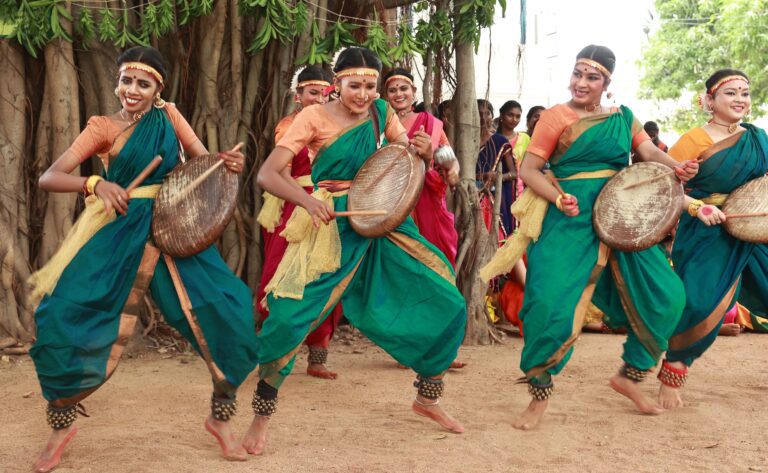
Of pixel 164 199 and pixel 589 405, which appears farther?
pixel 589 405

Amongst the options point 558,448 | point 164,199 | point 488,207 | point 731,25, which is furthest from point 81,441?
point 731,25

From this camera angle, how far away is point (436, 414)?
4.22 m

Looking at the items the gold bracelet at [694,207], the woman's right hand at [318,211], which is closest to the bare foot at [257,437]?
the woman's right hand at [318,211]

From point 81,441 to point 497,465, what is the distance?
1.88 meters

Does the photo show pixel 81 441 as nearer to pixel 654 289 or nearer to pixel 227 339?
pixel 227 339

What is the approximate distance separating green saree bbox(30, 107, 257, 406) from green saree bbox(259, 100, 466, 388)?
309 mm

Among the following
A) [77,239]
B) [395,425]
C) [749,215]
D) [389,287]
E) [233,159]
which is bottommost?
[395,425]

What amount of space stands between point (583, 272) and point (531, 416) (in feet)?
2.49

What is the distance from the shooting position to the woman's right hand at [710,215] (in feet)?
14.8

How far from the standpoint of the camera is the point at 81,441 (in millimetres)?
3975

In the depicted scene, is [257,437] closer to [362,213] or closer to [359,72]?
[362,213]

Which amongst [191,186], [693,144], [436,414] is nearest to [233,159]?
[191,186]

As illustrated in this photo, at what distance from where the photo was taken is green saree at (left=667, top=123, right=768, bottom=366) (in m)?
4.77

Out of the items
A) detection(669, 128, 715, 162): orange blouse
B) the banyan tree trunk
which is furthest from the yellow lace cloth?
the banyan tree trunk
